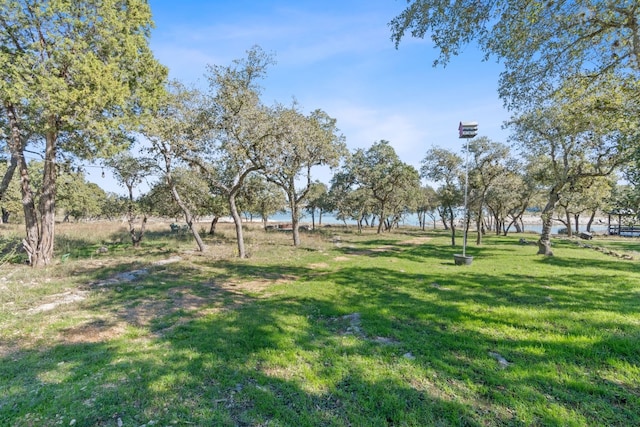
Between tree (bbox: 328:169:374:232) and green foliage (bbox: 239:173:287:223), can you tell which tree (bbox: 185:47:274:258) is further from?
tree (bbox: 328:169:374:232)

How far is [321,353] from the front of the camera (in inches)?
173

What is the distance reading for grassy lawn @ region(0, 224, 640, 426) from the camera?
10.0 feet

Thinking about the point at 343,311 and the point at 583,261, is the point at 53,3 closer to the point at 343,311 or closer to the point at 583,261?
the point at 343,311

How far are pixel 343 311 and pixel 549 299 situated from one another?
502 centimetres

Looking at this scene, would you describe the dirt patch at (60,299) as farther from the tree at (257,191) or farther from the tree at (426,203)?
the tree at (426,203)

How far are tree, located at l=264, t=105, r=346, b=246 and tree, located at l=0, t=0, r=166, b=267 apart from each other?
18.3 ft

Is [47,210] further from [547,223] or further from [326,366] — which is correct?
[547,223]

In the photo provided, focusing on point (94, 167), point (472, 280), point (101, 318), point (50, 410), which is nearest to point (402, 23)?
point (472, 280)

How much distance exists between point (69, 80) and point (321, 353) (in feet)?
40.3

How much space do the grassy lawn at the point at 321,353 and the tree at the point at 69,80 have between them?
4.79m

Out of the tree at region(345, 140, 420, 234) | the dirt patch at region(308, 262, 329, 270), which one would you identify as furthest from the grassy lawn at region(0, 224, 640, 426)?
the tree at region(345, 140, 420, 234)

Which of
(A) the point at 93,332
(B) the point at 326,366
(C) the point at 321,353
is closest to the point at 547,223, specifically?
(C) the point at 321,353

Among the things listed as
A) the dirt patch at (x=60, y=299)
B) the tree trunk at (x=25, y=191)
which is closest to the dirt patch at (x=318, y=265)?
the dirt patch at (x=60, y=299)

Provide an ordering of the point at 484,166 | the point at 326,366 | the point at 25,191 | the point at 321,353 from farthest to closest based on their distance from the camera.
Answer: the point at 484,166
the point at 25,191
the point at 321,353
the point at 326,366
